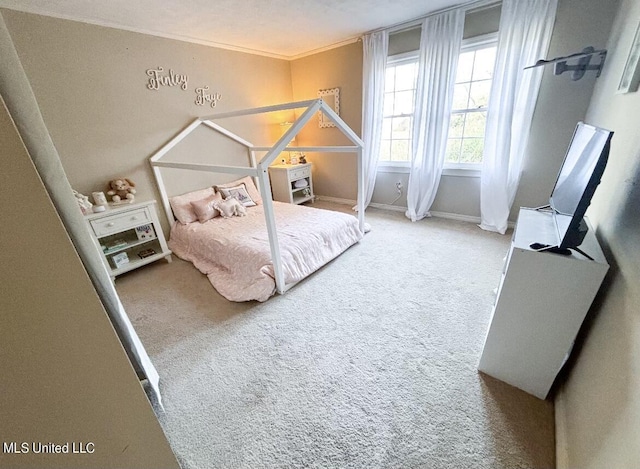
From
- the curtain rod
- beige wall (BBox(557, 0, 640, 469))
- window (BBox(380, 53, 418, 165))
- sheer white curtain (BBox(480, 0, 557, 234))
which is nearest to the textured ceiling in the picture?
the curtain rod

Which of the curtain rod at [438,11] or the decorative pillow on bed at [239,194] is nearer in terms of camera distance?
the curtain rod at [438,11]

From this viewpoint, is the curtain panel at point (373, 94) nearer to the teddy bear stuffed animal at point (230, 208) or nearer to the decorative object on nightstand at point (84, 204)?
the teddy bear stuffed animal at point (230, 208)

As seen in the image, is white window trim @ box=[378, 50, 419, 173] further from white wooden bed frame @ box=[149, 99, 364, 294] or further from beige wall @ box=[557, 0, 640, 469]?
beige wall @ box=[557, 0, 640, 469]

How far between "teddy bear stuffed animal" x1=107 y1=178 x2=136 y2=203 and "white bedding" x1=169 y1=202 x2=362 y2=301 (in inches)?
22.0

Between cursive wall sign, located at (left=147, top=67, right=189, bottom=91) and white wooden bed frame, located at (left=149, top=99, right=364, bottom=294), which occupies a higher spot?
cursive wall sign, located at (left=147, top=67, right=189, bottom=91)

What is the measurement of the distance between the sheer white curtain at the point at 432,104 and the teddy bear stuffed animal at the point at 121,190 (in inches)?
133

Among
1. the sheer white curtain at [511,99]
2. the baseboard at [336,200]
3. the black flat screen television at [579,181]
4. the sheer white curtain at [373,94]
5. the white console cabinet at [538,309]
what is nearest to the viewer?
the black flat screen television at [579,181]

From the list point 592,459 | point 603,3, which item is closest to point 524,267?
point 592,459

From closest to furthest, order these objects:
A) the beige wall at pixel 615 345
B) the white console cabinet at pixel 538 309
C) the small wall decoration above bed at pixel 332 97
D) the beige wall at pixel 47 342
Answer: the beige wall at pixel 47 342 < the beige wall at pixel 615 345 < the white console cabinet at pixel 538 309 < the small wall decoration above bed at pixel 332 97

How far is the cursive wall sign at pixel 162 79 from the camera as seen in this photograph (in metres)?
2.75

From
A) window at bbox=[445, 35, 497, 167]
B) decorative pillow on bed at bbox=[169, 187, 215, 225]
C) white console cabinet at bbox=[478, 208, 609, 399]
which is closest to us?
white console cabinet at bbox=[478, 208, 609, 399]

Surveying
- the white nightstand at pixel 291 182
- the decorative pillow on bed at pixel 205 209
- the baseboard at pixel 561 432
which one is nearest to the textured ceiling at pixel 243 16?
the white nightstand at pixel 291 182

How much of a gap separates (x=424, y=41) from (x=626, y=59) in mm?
1966

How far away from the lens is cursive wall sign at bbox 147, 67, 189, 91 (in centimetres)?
275
